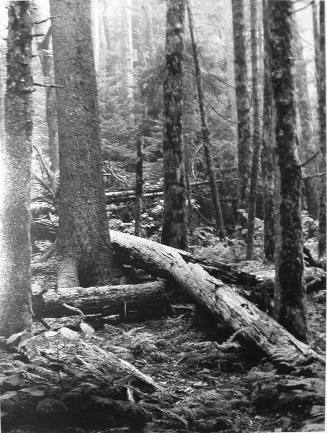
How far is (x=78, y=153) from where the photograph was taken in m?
4.23

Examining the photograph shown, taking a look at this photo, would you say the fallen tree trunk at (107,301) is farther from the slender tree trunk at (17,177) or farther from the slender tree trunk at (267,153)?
the slender tree trunk at (267,153)

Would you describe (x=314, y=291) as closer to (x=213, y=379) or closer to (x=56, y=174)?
(x=213, y=379)

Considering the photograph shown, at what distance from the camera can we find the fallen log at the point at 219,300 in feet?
12.1

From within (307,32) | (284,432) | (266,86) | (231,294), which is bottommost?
(284,432)

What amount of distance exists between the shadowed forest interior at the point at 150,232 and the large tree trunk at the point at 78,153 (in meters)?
0.01

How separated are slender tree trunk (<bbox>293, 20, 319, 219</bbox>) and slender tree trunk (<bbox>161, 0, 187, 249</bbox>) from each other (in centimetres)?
145

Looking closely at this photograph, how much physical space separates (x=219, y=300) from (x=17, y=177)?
2147mm

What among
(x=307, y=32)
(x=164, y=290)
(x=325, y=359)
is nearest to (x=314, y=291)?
(x=325, y=359)

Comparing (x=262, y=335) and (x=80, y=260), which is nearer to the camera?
(x=262, y=335)

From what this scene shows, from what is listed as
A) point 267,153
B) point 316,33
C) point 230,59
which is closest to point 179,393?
point 267,153

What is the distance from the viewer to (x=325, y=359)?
366cm

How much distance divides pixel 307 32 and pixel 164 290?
276cm

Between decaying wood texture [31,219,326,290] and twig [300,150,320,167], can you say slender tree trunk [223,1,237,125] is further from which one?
decaying wood texture [31,219,326,290]

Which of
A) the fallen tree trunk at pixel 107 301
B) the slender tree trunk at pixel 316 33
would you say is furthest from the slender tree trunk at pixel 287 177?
the fallen tree trunk at pixel 107 301
